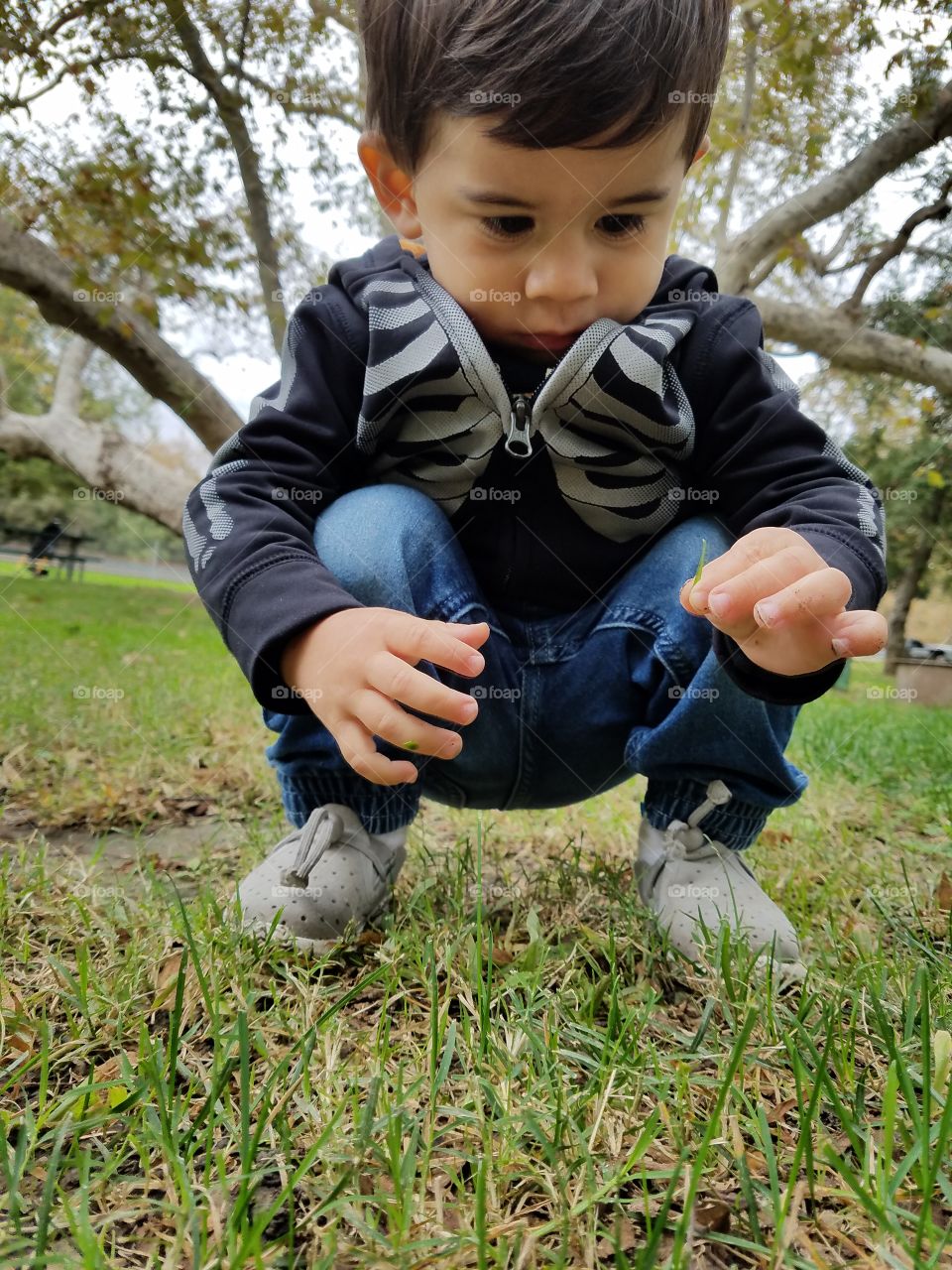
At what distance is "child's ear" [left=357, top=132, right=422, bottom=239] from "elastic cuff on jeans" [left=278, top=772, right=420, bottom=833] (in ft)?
2.29

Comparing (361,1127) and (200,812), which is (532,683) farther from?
(200,812)

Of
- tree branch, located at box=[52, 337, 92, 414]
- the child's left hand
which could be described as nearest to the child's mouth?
the child's left hand

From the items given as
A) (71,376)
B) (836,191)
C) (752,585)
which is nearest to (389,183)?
(752,585)

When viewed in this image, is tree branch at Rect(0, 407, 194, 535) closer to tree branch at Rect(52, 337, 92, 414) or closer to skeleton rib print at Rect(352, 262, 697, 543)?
tree branch at Rect(52, 337, 92, 414)

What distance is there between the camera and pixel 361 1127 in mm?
598

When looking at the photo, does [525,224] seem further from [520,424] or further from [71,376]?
[71,376]

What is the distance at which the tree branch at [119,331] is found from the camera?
343 centimetres

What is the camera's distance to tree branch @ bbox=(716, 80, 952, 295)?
346 cm

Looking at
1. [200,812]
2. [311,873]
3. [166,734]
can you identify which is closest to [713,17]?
[311,873]

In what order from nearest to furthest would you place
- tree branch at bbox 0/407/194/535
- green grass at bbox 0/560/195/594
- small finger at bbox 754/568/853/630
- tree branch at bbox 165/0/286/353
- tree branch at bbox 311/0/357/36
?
small finger at bbox 754/568/853/630, tree branch at bbox 311/0/357/36, tree branch at bbox 165/0/286/353, tree branch at bbox 0/407/194/535, green grass at bbox 0/560/195/594

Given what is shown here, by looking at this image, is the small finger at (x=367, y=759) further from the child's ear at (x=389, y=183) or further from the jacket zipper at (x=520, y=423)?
the child's ear at (x=389, y=183)

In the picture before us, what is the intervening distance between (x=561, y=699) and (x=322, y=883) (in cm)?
37

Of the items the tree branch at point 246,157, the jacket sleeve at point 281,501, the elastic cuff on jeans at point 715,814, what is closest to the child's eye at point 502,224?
the jacket sleeve at point 281,501

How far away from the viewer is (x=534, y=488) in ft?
3.77
